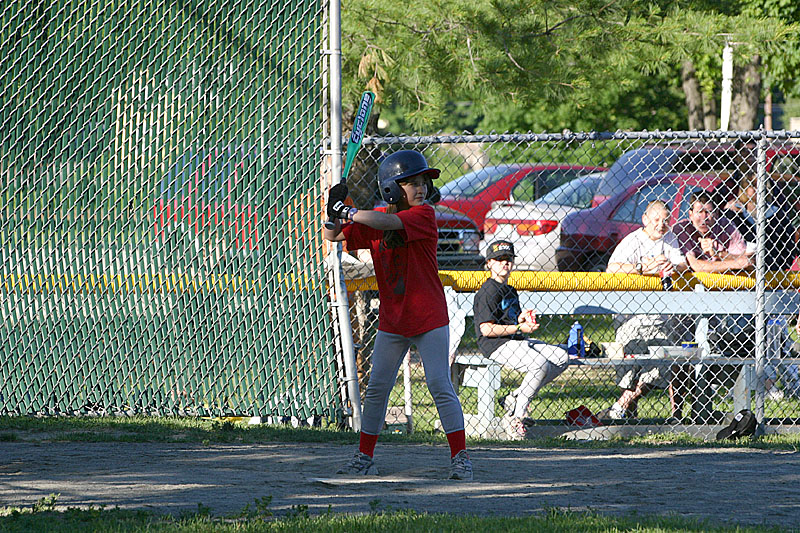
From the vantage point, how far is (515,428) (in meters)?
6.99

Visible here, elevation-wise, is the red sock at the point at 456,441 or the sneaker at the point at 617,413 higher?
the red sock at the point at 456,441

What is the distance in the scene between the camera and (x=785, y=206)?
29.3 ft

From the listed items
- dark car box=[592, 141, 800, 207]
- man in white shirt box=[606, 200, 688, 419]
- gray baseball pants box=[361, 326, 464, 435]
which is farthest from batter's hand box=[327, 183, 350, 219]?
dark car box=[592, 141, 800, 207]

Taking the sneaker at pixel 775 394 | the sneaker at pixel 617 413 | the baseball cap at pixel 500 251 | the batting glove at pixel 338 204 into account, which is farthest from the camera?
the sneaker at pixel 775 394

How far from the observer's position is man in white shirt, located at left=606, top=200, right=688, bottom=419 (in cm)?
753

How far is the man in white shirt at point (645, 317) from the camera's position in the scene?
7531mm

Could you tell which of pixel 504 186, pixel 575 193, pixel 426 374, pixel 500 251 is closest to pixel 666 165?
pixel 575 193

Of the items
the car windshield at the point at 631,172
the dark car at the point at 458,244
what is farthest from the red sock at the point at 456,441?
the car windshield at the point at 631,172

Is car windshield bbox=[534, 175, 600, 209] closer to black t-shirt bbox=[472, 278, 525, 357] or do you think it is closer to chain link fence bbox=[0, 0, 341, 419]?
black t-shirt bbox=[472, 278, 525, 357]

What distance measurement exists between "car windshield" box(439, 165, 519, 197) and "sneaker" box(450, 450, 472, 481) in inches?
382

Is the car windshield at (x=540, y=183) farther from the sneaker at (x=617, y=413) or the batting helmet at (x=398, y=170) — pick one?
the batting helmet at (x=398, y=170)

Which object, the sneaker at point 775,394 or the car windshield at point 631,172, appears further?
the car windshield at point 631,172

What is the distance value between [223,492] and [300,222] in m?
2.12

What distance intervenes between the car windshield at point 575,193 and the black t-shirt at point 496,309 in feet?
20.2
